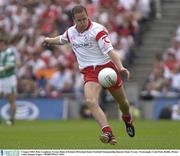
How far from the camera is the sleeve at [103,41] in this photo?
14.2 m

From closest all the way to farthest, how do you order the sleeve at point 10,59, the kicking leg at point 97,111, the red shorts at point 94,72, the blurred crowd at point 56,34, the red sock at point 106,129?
the kicking leg at point 97,111, the red sock at point 106,129, the red shorts at point 94,72, the sleeve at point 10,59, the blurred crowd at point 56,34

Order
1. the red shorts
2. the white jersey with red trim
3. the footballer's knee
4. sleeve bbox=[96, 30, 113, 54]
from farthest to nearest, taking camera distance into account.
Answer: the red shorts, the white jersey with red trim, sleeve bbox=[96, 30, 113, 54], the footballer's knee

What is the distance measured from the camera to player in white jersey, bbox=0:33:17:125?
23.3m

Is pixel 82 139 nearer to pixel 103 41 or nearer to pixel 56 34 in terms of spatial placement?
pixel 103 41

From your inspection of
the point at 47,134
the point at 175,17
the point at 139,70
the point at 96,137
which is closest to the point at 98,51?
the point at 96,137

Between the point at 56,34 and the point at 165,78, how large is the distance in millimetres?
4522

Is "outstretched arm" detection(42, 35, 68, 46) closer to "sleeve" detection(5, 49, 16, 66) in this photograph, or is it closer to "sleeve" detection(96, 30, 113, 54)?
"sleeve" detection(96, 30, 113, 54)

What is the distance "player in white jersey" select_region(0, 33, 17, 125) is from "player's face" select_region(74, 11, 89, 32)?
906cm

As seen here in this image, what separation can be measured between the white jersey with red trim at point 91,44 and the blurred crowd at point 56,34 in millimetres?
13174

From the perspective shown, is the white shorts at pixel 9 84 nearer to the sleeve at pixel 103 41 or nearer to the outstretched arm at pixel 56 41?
the outstretched arm at pixel 56 41

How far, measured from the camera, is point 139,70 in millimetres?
29906

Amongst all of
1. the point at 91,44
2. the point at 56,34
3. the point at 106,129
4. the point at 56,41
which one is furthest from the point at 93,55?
the point at 56,34

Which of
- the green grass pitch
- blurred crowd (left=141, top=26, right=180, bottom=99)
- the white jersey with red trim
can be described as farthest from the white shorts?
the white jersey with red trim

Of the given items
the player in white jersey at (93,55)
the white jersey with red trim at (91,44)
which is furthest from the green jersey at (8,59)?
the white jersey with red trim at (91,44)
